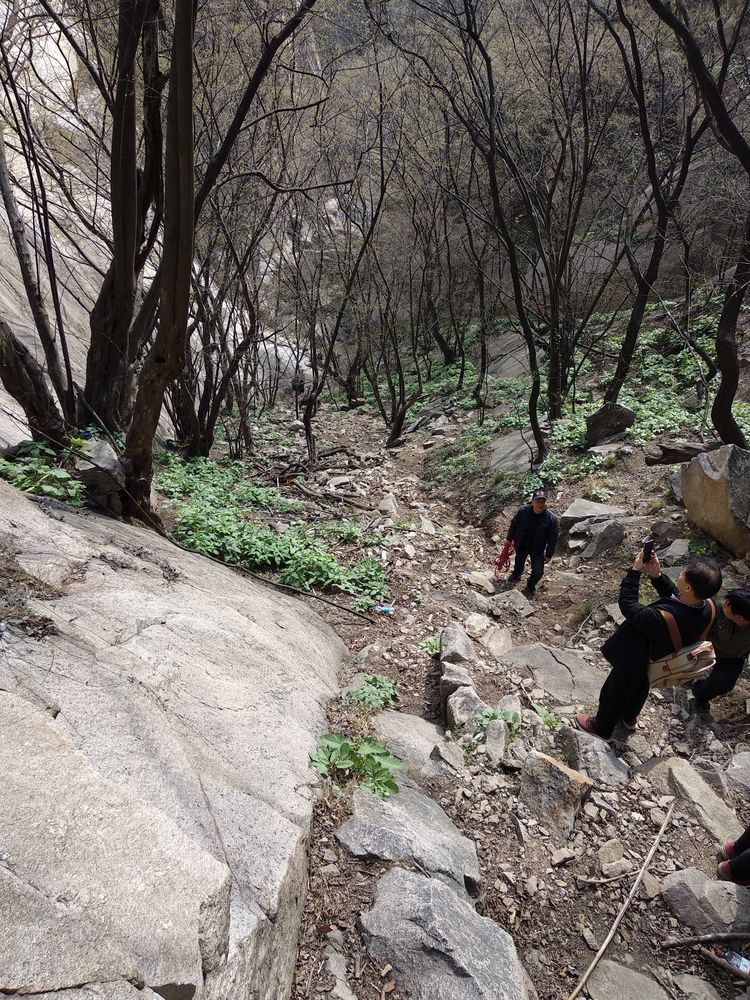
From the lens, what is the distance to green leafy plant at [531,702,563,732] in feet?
13.3

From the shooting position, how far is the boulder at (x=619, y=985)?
253cm

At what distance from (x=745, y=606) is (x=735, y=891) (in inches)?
71.2

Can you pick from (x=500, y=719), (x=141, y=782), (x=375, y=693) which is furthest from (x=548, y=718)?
(x=141, y=782)

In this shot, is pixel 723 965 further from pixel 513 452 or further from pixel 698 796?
pixel 513 452

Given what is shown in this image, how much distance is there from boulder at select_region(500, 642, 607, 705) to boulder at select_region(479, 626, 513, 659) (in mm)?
65

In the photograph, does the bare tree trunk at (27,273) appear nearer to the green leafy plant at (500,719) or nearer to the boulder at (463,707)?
the boulder at (463,707)

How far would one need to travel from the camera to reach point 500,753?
12.1 ft

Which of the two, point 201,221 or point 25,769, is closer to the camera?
point 25,769

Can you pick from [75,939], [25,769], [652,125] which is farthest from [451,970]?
[652,125]

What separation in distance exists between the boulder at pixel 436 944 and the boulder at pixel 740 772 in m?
2.00

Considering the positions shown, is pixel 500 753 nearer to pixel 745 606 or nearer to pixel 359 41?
pixel 745 606

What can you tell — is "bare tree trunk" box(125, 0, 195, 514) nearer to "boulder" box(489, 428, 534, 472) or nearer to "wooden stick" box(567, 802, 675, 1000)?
"wooden stick" box(567, 802, 675, 1000)

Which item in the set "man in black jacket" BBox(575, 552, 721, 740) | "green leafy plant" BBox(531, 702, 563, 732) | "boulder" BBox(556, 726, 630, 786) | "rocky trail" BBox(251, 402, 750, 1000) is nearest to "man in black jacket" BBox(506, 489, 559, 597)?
"rocky trail" BBox(251, 402, 750, 1000)

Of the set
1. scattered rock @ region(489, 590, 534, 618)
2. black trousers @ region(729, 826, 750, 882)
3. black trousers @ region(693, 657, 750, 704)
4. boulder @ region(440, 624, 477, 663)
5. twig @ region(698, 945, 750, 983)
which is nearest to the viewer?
twig @ region(698, 945, 750, 983)
